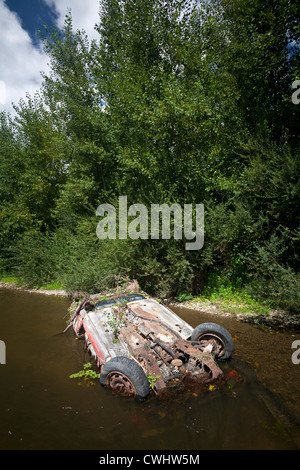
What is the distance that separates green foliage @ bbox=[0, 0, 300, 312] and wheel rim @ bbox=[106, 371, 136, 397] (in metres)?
4.35

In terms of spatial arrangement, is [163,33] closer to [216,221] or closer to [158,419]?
A: [216,221]

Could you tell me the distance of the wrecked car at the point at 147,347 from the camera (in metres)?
4.08

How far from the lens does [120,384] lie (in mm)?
4160

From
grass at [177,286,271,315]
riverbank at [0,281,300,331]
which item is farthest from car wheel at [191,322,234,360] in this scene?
grass at [177,286,271,315]

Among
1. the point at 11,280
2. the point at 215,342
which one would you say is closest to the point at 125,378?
the point at 215,342

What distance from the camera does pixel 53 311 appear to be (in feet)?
30.9

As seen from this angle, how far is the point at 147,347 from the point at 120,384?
0.77 metres

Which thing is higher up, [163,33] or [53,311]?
[163,33]

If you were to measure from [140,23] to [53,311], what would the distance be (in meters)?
15.3

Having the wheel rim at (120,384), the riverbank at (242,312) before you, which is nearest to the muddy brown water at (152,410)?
the wheel rim at (120,384)

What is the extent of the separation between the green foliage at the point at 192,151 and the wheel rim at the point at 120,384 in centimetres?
435

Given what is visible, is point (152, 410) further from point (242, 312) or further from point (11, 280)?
point (11, 280)

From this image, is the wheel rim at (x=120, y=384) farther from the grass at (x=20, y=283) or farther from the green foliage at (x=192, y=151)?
the grass at (x=20, y=283)
